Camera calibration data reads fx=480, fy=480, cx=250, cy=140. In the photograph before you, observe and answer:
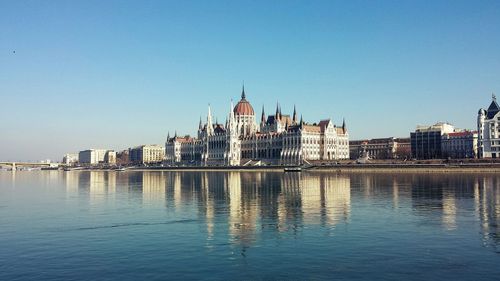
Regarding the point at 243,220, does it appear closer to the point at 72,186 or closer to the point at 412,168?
the point at 72,186

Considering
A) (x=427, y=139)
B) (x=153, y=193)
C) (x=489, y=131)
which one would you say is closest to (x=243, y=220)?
(x=153, y=193)

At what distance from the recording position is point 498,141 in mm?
141875

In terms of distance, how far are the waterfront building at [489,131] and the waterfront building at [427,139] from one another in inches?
1599

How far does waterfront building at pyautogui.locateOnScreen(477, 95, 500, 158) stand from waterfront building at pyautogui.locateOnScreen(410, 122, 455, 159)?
40606mm

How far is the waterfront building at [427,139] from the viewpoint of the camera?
627ft

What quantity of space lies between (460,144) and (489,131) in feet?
136

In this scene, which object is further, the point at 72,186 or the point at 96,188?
the point at 72,186

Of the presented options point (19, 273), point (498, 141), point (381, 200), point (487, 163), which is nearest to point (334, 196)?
point (381, 200)

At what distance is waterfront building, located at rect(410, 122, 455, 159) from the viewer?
19125cm

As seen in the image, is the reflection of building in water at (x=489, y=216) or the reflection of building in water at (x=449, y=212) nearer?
the reflection of building in water at (x=489, y=216)

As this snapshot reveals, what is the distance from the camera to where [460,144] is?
603 ft

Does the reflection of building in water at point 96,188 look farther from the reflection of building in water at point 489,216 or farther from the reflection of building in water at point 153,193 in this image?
the reflection of building in water at point 489,216

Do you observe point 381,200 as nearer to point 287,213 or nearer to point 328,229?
point 287,213

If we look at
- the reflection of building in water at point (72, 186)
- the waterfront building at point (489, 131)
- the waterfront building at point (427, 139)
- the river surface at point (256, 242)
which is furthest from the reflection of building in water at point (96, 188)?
the waterfront building at point (427, 139)
